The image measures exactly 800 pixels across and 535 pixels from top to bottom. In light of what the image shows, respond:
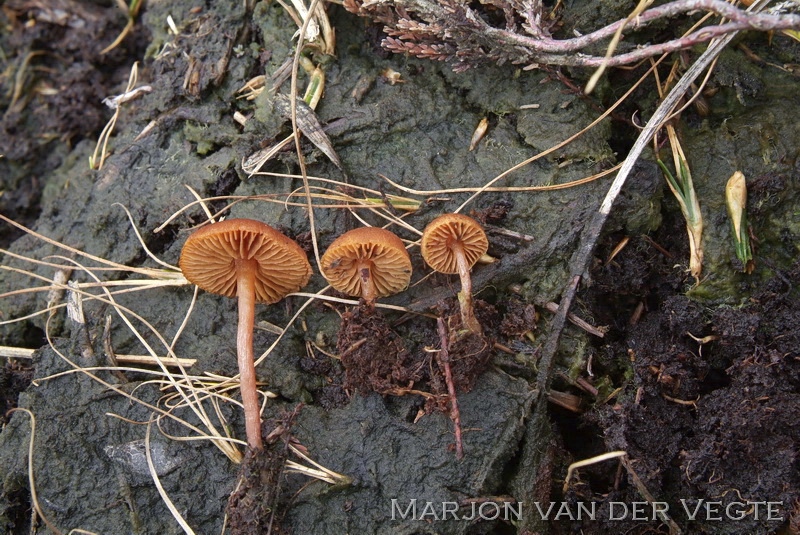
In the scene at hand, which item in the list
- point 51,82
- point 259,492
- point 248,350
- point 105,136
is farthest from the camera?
point 51,82

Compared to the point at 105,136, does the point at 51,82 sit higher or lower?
higher

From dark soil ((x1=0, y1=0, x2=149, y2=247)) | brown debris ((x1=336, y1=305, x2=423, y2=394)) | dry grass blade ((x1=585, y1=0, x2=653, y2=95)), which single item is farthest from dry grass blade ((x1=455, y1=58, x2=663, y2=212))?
dark soil ((x1=0, y1=0, x2=149, y2=247))

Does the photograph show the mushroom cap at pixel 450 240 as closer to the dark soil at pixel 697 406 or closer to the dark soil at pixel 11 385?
the dark soil at pixel 697 406

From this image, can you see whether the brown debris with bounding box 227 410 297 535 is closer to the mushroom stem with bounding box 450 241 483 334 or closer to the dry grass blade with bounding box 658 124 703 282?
the mushroom stem with bounding box 450 241 483 334

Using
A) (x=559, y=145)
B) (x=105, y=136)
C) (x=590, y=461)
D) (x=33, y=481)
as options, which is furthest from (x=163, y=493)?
(x=559, y=145)

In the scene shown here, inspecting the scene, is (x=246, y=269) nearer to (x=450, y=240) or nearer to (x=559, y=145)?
(x=450, y=240)

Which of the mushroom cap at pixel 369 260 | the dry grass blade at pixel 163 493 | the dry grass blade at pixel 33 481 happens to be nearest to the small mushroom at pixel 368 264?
the mushroom cap at pixel 369 260
